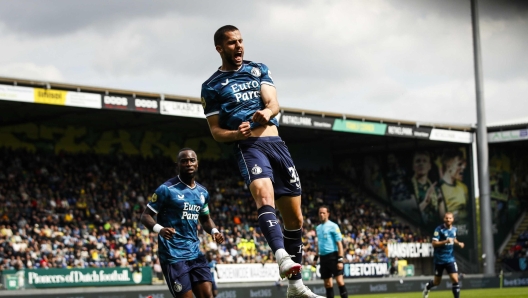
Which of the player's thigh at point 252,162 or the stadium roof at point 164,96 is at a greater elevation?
the stadium roof at point 164,96

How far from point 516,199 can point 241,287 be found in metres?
22.3

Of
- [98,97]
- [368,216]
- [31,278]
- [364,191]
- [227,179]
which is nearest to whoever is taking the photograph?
[31,278]

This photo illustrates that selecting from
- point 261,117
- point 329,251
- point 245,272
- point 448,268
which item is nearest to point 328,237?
point 329,251

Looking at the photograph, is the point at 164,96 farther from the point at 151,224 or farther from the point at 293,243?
the point at 293,243

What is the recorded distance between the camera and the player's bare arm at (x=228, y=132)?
7242 mm

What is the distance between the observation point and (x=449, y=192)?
1720 inches

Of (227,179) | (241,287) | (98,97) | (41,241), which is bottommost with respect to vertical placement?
(241,287)

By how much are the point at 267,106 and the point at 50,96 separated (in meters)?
22.5

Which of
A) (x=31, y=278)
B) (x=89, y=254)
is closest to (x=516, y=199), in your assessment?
(x=89, y=254)

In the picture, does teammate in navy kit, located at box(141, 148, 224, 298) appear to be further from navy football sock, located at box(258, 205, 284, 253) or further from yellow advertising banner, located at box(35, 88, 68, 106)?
yellow advertising banner, located at box(35, 88, 68, 106)

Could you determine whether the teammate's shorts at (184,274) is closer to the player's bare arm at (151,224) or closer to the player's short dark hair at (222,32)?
the player's bare arm at (151,224)

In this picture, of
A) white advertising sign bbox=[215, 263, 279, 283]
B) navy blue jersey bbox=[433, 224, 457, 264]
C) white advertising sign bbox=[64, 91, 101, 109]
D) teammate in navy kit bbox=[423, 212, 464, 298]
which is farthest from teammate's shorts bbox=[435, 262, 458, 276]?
white advertising sign bbox=[64, 91, 101, 109]

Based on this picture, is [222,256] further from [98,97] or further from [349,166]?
[349,166]

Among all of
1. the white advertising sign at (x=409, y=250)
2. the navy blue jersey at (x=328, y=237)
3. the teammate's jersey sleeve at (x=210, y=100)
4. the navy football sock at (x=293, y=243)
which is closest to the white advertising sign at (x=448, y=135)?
the white advertising sign at (x=409, y=250)
